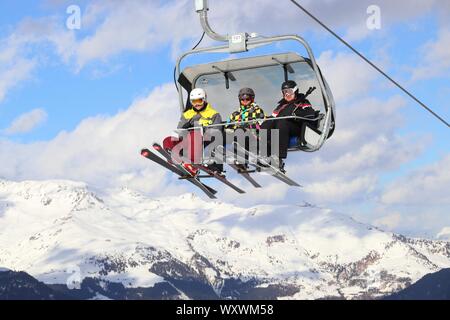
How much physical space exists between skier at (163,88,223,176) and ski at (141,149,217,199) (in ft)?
0.61

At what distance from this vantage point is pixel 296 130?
23266 mm

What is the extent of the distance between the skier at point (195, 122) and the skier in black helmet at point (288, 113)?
147 cm

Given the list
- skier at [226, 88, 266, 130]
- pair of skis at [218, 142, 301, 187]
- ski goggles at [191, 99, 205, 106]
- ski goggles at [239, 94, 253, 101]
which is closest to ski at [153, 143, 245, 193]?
pair of skis at [218, 142, 301, 187]

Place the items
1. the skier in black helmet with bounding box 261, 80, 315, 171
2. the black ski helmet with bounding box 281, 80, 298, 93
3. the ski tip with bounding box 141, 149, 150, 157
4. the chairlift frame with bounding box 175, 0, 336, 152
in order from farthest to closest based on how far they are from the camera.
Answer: the black ski helmet with bounding box 281, 80, 298, 93 → the skier in black helmet with bounding box 261, 80, 315, 171 → the ski tip with bounding box 141, 149, 150, 157 → the chairlift frame with bounding box 175, 0, 336, 152

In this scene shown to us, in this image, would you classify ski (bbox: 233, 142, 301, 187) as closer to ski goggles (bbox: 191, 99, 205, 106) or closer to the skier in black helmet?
the skier in black helmet

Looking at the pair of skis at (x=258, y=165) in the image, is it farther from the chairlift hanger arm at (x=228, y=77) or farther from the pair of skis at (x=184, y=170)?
the chairlift hanger arm at (x=228, y=77)

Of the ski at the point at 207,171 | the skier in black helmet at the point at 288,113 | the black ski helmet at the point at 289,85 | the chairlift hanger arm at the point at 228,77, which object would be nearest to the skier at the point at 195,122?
the ski at the point at 207,171

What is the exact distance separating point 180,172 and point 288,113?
3317 mm

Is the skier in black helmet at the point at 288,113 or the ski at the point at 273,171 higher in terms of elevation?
the skier in black helmet at the point at 288,113

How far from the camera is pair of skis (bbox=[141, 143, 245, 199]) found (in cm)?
2191

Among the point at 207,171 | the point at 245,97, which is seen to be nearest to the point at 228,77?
the point at 245,97

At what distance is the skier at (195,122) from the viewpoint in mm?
22188
